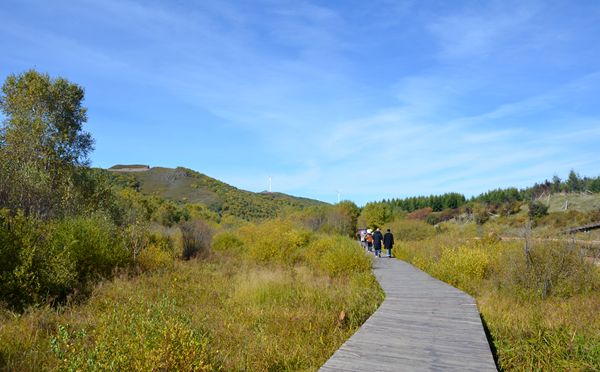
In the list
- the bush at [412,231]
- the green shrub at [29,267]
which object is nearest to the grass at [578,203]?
the bush at [412,231]

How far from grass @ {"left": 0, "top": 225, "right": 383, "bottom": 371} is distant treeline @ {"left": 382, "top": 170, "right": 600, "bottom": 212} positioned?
5653 centimetres

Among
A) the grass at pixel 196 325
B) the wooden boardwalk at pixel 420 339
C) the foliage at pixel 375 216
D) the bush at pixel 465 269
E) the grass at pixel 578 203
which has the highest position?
the grass at pixel 578 203

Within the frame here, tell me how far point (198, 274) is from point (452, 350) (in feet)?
37.4

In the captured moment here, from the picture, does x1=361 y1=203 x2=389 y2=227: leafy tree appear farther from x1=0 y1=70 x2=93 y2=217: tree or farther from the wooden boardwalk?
the wooden boardwalk

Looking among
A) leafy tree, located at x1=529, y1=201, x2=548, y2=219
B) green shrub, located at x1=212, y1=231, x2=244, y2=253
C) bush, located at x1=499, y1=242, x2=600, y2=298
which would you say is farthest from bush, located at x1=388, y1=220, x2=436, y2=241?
bush, located at x1=499, y1=242, x2=600, y2=298

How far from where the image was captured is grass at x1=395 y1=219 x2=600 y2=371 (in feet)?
18.5

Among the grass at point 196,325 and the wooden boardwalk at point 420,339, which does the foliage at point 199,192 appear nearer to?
the grass at point 196,325

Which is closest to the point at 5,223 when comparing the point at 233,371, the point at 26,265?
the point at 26,265

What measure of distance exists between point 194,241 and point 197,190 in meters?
63.0

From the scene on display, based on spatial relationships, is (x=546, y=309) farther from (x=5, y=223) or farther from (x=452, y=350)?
(x=5, y=223)

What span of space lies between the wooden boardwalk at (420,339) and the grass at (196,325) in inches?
35.4

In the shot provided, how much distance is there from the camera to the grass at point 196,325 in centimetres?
464

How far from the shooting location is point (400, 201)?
397 ft

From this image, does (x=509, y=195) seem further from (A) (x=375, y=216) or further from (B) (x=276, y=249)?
(B) (x=276, y=249)
